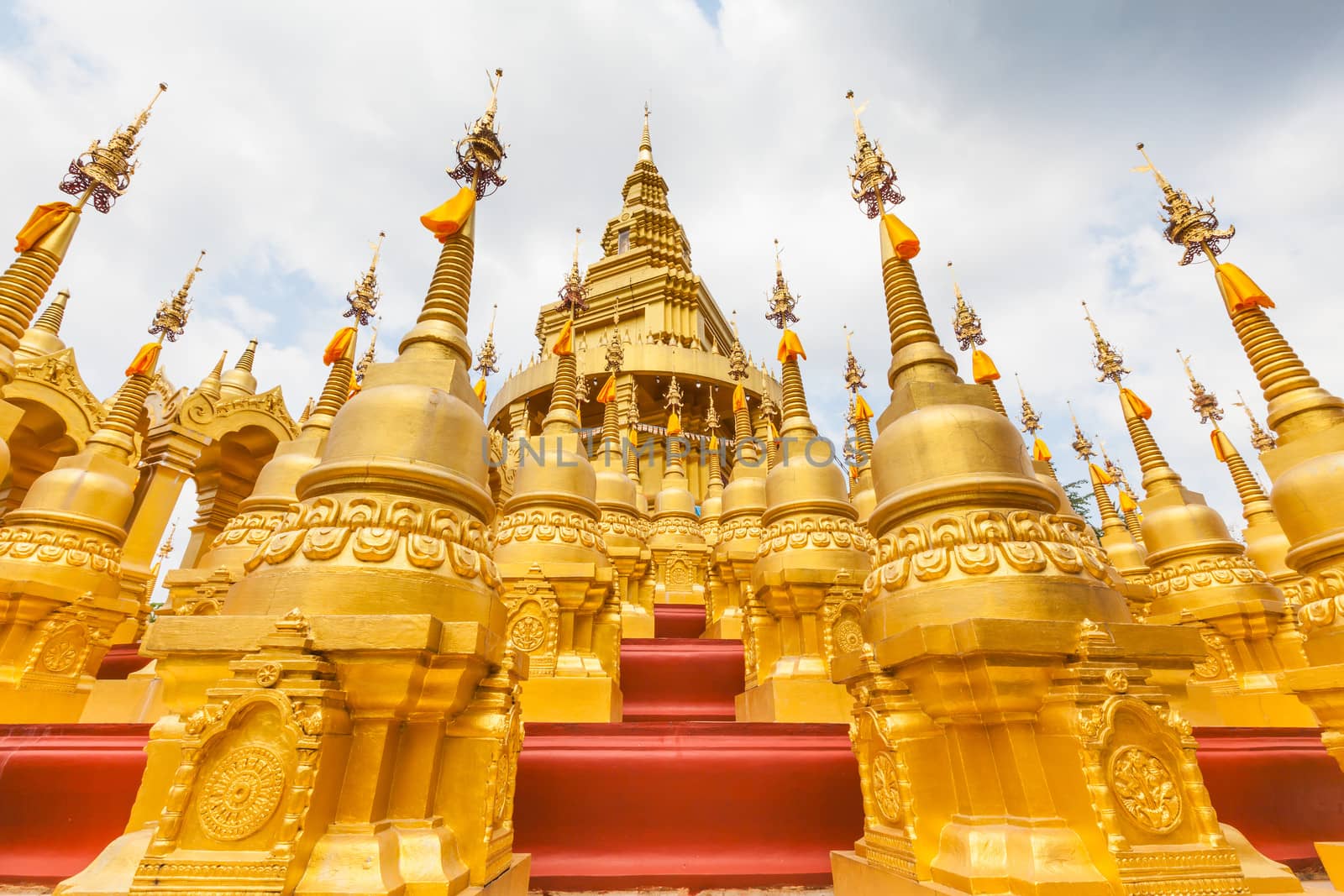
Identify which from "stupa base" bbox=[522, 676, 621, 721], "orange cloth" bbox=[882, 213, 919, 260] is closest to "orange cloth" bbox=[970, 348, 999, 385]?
"orange cloth" bbox=[882, 213, 919, 260]

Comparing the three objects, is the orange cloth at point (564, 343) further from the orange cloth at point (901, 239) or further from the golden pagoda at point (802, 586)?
the orange cloth at point (901, 239)

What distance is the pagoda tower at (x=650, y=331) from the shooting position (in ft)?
76.4

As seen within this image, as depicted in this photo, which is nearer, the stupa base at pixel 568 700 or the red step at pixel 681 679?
the stupa base at pixel 568 700

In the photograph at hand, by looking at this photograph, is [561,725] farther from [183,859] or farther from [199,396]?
[199,396]

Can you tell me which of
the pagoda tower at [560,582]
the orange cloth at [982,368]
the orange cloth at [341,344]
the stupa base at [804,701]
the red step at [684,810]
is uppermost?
the orange cloth at [341,344]

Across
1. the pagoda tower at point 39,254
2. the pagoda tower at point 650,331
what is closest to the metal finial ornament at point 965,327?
the pagoda tower at point 39,254

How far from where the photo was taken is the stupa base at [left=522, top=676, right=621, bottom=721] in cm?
445

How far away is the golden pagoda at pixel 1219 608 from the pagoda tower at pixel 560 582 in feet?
17.6

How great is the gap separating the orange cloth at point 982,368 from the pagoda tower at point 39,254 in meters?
7.17

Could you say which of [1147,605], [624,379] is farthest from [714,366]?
[1147,605]

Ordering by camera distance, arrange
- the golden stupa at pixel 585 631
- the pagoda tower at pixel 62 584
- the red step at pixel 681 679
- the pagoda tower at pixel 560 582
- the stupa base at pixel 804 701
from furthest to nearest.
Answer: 1. the red step at pixel 681 679
2. the pagoda tower at pixel 62 584
3. the pagoda tower at pixel 560 582
4. the stupa base at pixel 804 701
5. the golden stupa at pixel 585 631

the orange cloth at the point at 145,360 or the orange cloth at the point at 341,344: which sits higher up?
the orange cloth at the point at 145,360

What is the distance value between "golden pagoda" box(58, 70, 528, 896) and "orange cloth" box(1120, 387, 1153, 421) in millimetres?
8072

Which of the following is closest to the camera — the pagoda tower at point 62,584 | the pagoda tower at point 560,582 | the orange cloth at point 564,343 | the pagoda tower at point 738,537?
the pagoda tower at point 560,582
